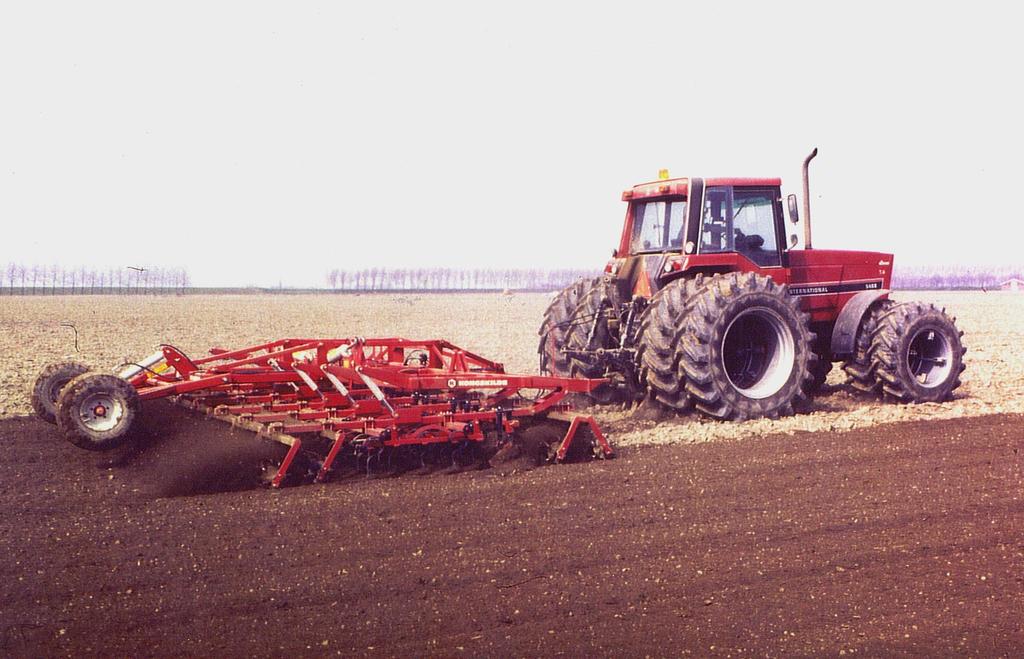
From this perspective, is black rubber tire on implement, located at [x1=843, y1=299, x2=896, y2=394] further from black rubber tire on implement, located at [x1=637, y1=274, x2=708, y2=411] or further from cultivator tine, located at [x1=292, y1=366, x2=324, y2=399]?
cultivator tine, located at [x1=292, y1=366, x2=324, y2=399]

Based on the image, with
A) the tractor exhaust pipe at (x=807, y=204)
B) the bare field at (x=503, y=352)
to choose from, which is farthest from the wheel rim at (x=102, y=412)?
the tractor exhaust pipe at (x=807, y=204)

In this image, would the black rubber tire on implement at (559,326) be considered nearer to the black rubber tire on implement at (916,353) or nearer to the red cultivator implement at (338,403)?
the red cultivator implement at (338,403)

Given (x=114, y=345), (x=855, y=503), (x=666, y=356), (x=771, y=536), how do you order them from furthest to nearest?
(x=114, y=345), (x=666, y=356), (x=855, y=503), (x=771, y=536)

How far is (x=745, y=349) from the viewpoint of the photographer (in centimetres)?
929

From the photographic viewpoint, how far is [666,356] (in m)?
8.39

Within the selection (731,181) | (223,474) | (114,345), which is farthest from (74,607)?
(114,345)

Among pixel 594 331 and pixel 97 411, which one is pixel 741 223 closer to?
pixel 594 331

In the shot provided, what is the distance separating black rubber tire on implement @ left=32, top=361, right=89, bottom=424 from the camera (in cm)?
786

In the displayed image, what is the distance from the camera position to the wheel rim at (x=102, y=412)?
262 inches

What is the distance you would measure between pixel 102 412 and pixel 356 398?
1.93 meters

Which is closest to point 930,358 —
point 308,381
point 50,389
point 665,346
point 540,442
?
point 665,346

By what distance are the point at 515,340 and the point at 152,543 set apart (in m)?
17.2

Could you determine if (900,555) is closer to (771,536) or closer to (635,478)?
(771,536)

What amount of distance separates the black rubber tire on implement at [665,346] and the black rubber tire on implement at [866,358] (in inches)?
103
